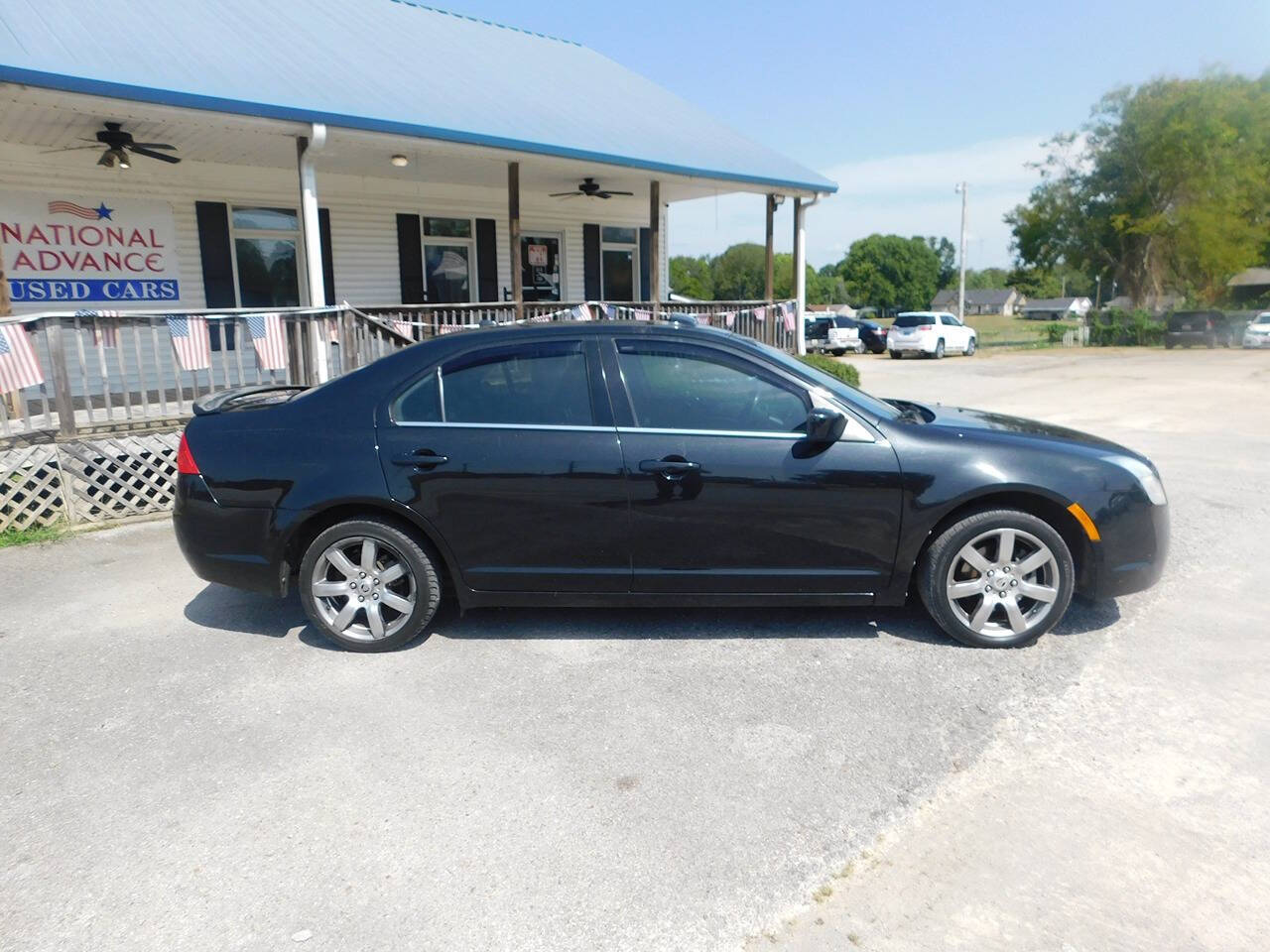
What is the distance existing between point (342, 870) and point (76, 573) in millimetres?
4256

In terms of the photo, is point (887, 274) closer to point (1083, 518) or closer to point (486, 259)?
point (486, 259)

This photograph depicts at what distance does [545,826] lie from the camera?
3014 millimetres

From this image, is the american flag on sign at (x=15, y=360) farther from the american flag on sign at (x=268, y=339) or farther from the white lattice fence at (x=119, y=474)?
the american flag on sign at (x=268, y=339)

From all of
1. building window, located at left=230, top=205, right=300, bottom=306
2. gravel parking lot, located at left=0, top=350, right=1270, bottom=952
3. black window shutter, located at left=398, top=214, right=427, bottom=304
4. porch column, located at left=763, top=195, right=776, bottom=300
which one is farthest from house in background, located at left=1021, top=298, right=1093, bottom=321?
gravel parking lot, located at left=0, top=350, right=1270, bottom=952

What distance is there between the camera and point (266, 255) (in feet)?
41.1

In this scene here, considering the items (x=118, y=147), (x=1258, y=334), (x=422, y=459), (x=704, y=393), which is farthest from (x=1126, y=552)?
(x=1258, y=334)

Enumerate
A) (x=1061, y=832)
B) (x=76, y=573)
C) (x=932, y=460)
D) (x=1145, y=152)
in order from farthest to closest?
(x=1145, y=152) → (x=76, y=573) → (x=932, y=460) → (x=1061, y=832)

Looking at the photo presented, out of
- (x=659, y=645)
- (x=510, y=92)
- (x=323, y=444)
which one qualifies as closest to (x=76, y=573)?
(x=323, y=444)

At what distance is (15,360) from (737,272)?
112915mm

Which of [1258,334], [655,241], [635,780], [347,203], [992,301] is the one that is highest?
[992,301]

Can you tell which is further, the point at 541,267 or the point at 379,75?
the point at 541,267

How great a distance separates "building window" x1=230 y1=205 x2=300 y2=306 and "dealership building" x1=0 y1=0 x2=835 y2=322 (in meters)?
0.03

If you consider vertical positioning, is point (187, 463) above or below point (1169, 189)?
below

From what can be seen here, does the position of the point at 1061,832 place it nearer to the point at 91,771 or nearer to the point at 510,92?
the point at 91,771
